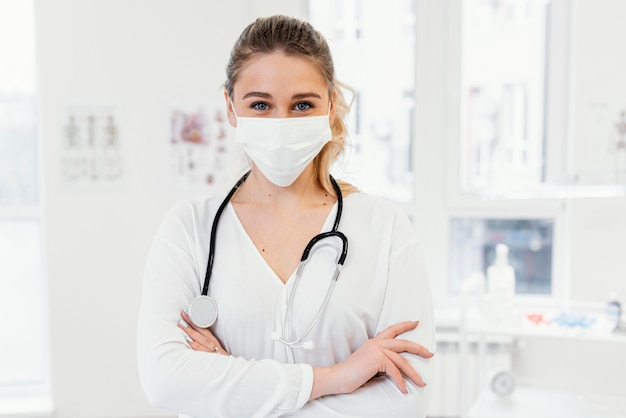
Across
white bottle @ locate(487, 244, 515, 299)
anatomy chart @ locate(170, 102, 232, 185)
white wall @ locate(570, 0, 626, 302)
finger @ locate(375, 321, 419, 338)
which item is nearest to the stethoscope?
finger @ locate(375, 321, 419, 338)

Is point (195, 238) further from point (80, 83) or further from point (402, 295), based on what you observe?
point (80, 83)

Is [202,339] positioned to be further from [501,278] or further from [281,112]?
[501,278]

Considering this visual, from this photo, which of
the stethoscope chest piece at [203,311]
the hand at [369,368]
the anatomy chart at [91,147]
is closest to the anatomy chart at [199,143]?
the anatomy chart at [91,147]

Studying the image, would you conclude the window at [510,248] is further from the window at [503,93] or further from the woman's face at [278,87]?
the woman's face at [278,87]

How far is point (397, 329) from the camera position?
44.1 inches

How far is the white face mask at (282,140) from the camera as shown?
1.12 m

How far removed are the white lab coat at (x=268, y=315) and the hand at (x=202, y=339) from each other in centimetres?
1

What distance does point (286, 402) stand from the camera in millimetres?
1043

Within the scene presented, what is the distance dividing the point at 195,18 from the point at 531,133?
1.45 m

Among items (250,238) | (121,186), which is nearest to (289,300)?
(250,238)

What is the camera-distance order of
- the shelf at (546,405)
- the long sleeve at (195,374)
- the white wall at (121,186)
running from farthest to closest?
1. the white wall at (121,186)
2. the shelf at (546,405)
3. the long sleeve at (195,374)

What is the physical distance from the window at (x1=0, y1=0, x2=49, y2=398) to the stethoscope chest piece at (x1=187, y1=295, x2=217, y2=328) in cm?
175

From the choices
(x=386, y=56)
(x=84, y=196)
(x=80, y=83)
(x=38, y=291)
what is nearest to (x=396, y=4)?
(x=386, y=56)

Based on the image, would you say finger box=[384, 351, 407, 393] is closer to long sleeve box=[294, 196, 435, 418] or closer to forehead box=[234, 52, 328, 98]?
long sleeve box=[294, 196, 435, 418]
